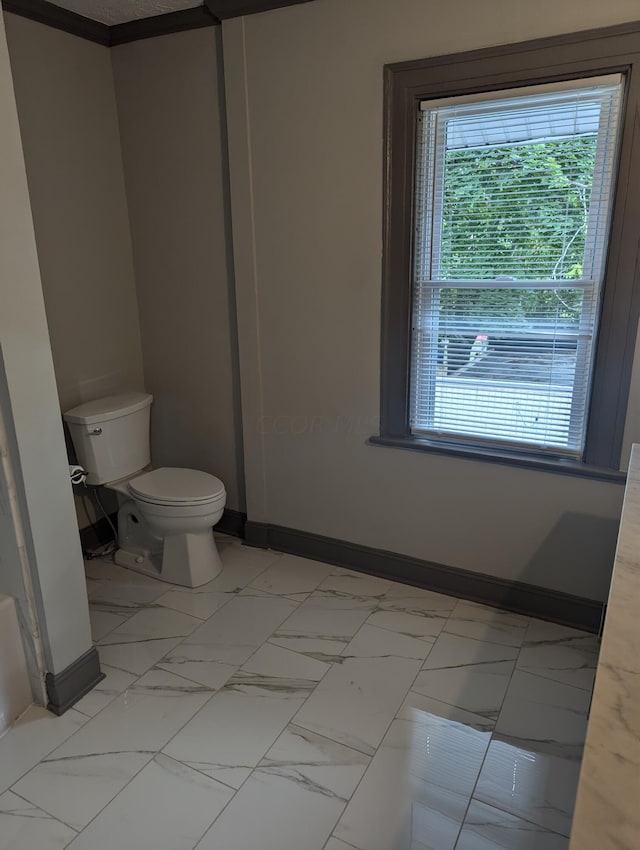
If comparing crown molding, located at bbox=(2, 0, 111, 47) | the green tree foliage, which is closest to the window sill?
the green tree foliage

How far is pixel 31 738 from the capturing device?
193 cm

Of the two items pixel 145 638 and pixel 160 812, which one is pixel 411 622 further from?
pixel 160 812

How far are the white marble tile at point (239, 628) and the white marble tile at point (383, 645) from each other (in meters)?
0.35

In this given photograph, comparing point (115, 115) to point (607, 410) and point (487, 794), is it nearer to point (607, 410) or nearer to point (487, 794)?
point (607, 410)

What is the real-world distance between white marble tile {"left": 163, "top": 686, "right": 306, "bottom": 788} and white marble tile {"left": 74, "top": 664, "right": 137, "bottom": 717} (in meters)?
0.32

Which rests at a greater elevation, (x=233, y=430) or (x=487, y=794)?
(x=233, y=430)

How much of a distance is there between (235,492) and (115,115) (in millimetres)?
1994

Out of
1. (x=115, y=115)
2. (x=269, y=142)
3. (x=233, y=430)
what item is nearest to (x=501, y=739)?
(x=233, y=430)

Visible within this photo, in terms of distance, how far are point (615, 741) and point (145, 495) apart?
7.56 feet

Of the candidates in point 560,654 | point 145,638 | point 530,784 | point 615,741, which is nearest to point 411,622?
point 560,654

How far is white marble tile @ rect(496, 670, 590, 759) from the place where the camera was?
190 centimetres

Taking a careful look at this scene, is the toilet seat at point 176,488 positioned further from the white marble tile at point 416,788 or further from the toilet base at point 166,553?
the white marble tile at point 416,788

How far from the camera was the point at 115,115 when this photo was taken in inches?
117

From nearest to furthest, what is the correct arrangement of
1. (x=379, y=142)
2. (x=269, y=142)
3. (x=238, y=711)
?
1. (x=238, y=711)
2. (x=379, y=142)
3. (x=269, y=142)
